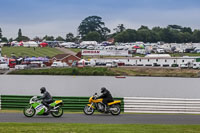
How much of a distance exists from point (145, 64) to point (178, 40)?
301ft

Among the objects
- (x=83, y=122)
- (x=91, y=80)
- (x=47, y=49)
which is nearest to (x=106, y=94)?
(x=83, y=122)

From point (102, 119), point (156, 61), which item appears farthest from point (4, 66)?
point (102, 119)

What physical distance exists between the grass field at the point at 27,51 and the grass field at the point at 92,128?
98.0 metres

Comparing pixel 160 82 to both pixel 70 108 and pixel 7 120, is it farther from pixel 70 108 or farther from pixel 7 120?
pixel 7 120

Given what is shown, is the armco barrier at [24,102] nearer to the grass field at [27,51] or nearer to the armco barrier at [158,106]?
the armco barrier at [158,106]

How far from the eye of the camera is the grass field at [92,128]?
57.4 feet

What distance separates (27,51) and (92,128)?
353 ft

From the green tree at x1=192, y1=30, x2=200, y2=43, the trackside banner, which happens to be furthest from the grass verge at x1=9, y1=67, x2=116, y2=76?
the green tree at x1=192, y1=30, x2=200, y2=43

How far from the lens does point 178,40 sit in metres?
197

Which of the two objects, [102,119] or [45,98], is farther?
[45,98]

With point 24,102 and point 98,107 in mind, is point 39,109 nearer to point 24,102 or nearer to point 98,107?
point 98,107

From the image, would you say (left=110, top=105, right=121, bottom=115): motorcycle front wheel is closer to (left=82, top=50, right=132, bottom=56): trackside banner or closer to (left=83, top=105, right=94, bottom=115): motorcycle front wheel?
(left=83, top=105, right=94, bottom=115): motorcycle front wheel

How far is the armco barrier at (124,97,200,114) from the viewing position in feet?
88.4

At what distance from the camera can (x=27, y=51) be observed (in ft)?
406
